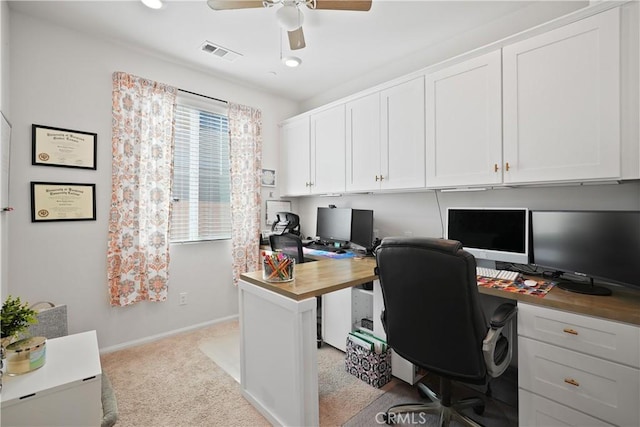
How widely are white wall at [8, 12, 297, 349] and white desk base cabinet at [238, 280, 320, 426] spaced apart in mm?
1529

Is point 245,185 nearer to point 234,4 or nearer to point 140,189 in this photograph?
point 140,189

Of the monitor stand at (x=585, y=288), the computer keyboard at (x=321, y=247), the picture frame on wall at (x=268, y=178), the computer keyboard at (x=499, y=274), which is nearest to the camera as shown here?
the monitor stand at (x=585, y=288)

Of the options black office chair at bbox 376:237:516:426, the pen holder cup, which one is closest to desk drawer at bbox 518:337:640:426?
black office chair at bbox 376:237:516:426

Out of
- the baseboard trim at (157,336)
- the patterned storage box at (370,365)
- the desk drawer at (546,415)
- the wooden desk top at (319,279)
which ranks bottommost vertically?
the baseboard trim at (157,336)

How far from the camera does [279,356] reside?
162cm

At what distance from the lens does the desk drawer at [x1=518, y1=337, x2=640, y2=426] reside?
49.4 inches

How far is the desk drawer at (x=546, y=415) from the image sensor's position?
136cm

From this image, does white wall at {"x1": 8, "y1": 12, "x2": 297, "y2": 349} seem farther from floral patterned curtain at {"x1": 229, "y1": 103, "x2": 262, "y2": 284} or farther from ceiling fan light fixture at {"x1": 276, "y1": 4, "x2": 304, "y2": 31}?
ceiling fan light fixture at {"x1": 276, "y1": 4, "x2": 304, "y2": 31}

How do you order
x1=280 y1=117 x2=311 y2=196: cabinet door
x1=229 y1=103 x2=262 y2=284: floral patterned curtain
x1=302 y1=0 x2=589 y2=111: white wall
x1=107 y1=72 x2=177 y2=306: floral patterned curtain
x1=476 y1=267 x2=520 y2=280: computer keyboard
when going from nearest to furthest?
x1=476 y1=267 x2=520 y2=280: computer keyboard → x1=302 y1=0 x2=589 y2=111: white wall → x1=107 y1=72 x2=177 y2=306: floral patterned curtain → x1=229 y1=103 x2=262 y2=284: floral patterned curtain → x1=280 y1=117 x2=311 y2=196: cabinet door

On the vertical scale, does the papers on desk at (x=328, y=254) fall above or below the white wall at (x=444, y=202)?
below

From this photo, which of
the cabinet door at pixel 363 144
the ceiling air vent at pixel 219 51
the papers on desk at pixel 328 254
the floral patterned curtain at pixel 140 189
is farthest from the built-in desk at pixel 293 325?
the ceiling air vent at pixel 219 51

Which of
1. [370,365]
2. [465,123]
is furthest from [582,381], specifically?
[465,123]

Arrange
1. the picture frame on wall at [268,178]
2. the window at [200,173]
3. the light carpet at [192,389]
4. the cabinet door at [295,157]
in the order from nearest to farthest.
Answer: the light carpet at [192,389]
the window at [200,173]
the cabinet door at [295,157]
the picture frame on wall at [268,178]

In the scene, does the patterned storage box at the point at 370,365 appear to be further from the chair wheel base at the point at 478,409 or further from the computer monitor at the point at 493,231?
the computer monitor at the point at 493,231
